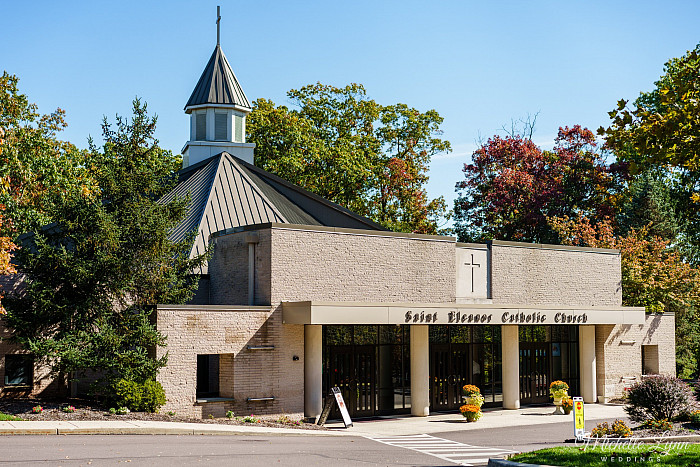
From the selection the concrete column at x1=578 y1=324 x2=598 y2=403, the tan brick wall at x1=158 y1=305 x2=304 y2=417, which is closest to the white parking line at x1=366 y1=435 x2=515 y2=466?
the tan brick wall at x1=158 y1=305 x2=304 y2=417

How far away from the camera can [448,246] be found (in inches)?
1119

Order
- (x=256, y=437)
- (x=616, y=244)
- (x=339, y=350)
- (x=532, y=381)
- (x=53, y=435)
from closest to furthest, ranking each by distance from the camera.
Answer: (x=53, y=435) < (x=256, y=437) < (x=339, y=350) < (x=532, y=381) < (x=616, y=244)

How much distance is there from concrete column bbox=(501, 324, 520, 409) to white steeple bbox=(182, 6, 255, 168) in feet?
58.0

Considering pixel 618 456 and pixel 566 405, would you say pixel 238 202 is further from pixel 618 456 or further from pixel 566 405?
pixel 618 456

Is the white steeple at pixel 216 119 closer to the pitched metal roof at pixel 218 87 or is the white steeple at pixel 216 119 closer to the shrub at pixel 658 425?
the pitched metal roof at pixel 218 87

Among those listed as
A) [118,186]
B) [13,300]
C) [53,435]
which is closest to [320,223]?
[118,186]

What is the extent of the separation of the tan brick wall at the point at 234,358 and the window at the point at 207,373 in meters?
2.65

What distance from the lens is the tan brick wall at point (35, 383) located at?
2500cm

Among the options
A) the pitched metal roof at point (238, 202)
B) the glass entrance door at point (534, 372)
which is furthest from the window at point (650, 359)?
the pitched metal roof at point (238, 202)

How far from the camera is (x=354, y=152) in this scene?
49.1 meters

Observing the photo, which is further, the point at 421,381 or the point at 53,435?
the point at 421,381

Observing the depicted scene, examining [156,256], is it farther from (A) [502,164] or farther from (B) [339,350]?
(A) [502,164]

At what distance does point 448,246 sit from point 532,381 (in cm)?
→ 723

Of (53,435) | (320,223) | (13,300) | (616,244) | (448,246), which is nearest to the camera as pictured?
(53,435)
